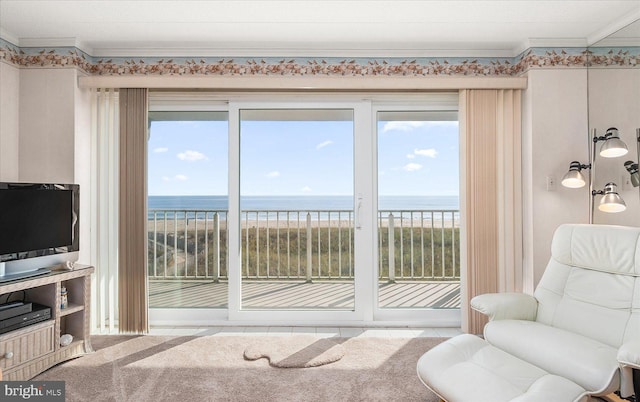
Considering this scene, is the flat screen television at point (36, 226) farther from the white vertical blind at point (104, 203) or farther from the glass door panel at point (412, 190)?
the glass door panel at point (412, 190)

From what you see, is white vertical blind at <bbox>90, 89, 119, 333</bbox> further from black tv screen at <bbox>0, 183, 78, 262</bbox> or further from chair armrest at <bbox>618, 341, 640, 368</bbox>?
chair armrest at <bbox>618, 341, 640, 368</bbox>

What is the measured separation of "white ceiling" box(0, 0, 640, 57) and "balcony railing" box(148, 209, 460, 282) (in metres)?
1.47

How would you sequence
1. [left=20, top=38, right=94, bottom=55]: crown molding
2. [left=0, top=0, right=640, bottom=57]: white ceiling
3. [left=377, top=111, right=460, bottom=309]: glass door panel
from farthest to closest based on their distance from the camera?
[left=377, top=111, right=460, bottom=309]: glass door panel → [left=20, top=38, right=94, bottom=55]: crown molding → [left=0, top=0, right=640, bottom=57]: white ceiling

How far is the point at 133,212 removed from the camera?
10.8 feet

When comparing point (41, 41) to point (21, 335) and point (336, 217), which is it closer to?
point (21, 335)

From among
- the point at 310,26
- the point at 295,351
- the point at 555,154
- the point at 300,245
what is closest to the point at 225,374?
the point at 295,351

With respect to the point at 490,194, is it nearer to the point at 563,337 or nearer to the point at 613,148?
the point at 613,148

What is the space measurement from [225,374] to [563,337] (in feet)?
6.67

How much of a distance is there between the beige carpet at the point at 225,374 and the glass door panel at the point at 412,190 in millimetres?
665

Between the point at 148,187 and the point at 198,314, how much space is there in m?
1.25

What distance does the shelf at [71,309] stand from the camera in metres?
2.72

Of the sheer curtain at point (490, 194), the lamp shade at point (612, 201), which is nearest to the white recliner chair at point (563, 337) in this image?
the lamp shade at point (612, 201)

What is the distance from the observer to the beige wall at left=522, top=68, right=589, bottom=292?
3186 mm

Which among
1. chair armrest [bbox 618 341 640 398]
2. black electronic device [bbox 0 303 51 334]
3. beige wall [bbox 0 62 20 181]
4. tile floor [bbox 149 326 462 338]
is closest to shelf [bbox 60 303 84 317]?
black electronic device [bbox 0 303 51 334]
